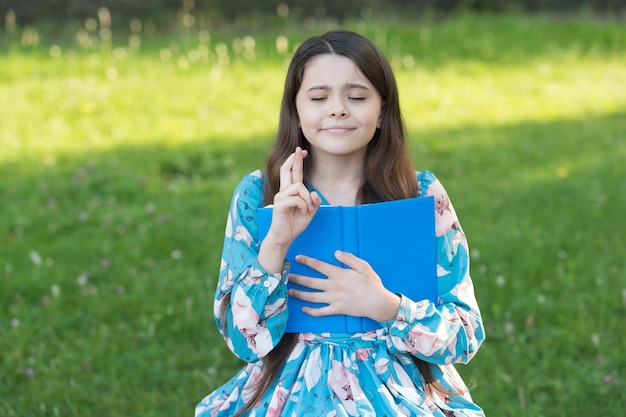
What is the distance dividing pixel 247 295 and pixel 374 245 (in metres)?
0.33

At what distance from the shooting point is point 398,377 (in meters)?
2.32

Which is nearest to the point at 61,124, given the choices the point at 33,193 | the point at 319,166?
the point at 33,193

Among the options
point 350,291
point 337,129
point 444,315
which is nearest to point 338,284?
point 350,291

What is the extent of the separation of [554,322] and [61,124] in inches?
147

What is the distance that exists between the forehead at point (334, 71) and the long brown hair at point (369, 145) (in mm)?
13

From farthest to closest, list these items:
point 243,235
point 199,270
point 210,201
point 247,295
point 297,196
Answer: point 210,201 < point 199,270 < point 243,235 < point 247,295 < point 297,196

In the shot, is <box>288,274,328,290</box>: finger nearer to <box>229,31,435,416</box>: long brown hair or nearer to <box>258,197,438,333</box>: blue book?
<box>258,197,438,333</box>: blue book

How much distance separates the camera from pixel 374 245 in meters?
2.27

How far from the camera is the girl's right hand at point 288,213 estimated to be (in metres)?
2.13

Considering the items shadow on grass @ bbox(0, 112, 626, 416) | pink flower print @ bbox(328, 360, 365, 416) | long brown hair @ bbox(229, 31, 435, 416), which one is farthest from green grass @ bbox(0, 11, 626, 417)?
pink flower print @ bbox(328, 360, 365, 416)

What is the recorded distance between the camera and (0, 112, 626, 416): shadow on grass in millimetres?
3566

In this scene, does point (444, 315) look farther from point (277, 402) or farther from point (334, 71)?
point (334, 71)

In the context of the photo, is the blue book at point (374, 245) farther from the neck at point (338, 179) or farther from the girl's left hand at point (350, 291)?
the neck at point (338, 179)

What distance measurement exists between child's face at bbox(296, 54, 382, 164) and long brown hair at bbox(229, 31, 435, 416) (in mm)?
27
